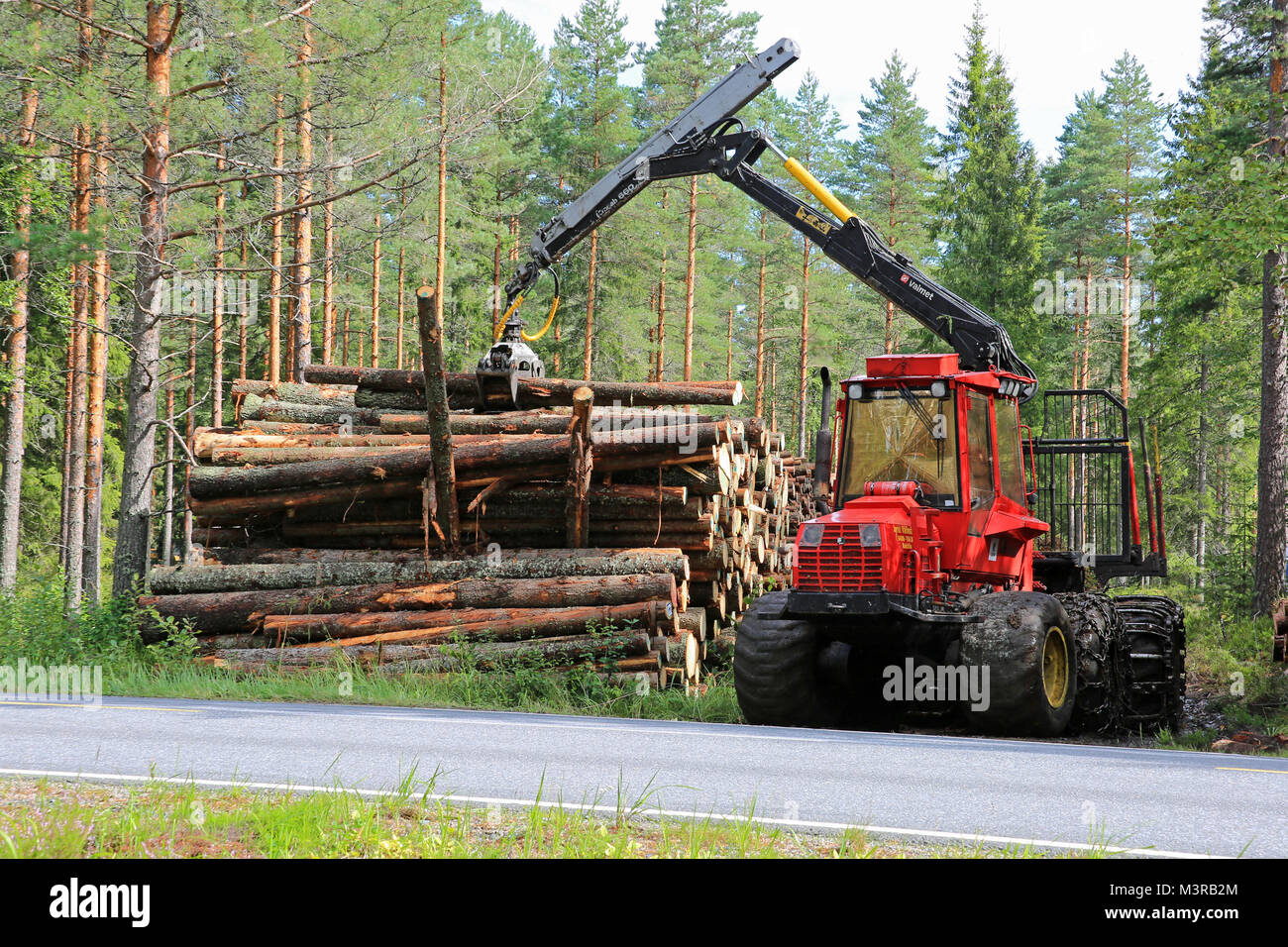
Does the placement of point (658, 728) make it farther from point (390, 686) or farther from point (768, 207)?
point (768, 207)

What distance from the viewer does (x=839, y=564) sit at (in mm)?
9641

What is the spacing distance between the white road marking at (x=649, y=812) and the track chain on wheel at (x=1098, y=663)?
5888mm

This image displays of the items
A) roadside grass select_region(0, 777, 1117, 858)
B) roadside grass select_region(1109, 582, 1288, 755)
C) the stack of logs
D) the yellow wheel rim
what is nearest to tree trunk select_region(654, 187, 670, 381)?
roadside grass select_region(1109, 582, 1288, 755)

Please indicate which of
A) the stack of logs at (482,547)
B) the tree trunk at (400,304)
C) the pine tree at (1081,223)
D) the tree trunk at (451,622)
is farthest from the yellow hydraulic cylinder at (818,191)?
the pine tree at (1081,223)

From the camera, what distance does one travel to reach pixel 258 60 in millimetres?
15492

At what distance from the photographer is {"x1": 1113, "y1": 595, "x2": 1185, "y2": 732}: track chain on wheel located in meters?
12.0

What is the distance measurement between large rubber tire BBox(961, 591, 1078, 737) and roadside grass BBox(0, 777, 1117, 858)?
4.58 metres

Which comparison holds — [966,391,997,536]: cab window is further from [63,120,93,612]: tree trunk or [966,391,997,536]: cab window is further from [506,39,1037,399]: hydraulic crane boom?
[63,120,93,612]: tree trunk

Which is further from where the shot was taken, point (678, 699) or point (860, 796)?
point (678, 699)

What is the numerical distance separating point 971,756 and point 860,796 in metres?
1.98

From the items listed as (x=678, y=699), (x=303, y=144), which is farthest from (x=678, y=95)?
(x=678, y=699)

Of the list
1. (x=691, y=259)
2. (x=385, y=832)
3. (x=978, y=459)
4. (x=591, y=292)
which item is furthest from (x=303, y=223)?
(x=385, y=832)

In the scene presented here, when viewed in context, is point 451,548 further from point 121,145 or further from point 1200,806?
point 1200,806
